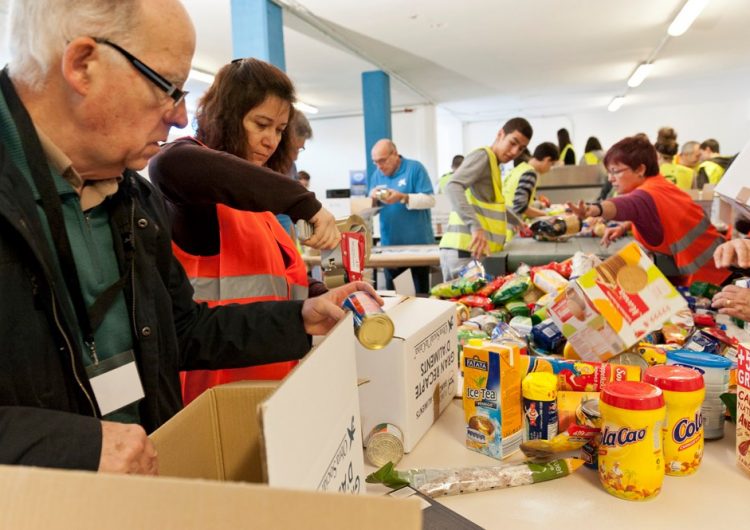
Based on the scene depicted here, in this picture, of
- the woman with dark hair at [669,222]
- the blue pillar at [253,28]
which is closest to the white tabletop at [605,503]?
the woman with dark hair at [669,222]

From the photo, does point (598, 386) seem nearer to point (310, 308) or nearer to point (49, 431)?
point (310, 308)

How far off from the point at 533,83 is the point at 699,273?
915 cm

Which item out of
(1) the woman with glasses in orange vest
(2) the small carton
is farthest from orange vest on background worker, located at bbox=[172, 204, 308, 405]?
(2) the small carton

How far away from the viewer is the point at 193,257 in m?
1.41

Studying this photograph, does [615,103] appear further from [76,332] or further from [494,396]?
[76,332]

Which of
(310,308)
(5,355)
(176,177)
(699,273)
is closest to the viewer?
(5,355)

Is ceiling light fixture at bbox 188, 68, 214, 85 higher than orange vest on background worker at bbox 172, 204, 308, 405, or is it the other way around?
ceiling light fixture at bbox 188, 68, 214, 85

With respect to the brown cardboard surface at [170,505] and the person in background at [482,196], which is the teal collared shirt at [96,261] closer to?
the brown cardboard surface at [170,505]

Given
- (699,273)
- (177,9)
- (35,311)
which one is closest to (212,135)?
(177,9)

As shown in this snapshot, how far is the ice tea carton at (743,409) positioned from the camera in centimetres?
95

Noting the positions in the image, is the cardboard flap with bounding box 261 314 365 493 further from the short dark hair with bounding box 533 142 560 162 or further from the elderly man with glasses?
the short dark hair with bounding box 533 142 560 162

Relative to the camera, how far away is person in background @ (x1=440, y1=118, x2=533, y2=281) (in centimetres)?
353

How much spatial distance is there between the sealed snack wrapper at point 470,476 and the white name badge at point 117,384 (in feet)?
1.47

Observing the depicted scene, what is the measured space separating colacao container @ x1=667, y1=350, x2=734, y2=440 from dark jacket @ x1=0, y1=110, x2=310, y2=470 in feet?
2.73
